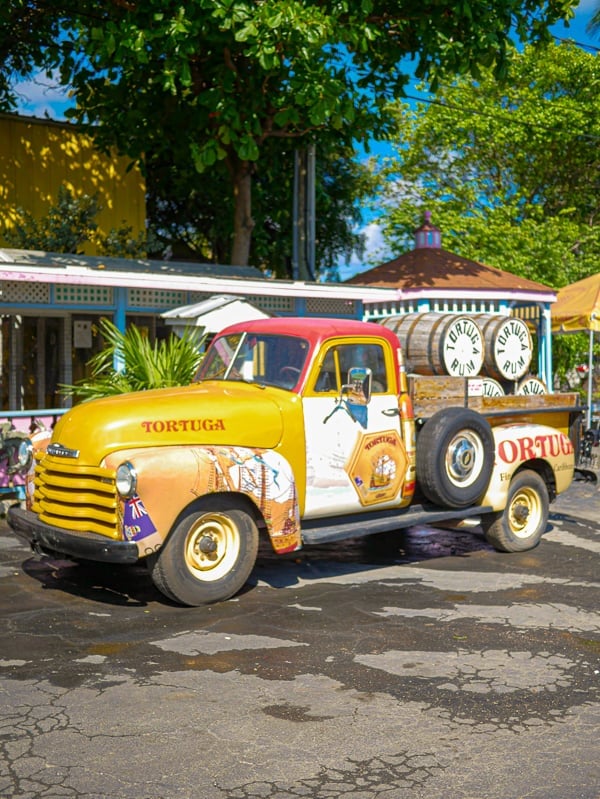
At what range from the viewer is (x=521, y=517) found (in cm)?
988

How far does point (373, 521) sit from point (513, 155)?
2749 cm

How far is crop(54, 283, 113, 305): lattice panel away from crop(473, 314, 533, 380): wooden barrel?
6231mm

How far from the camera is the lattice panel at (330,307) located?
1788 cm

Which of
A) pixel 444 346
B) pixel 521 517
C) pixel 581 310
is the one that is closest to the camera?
pixel 521 517

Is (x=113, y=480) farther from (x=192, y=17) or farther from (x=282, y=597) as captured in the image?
(x=192, y=17)

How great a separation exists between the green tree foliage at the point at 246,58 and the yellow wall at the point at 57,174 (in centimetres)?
81

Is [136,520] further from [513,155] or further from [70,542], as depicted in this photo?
[513,155]

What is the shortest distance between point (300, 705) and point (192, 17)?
11.6m

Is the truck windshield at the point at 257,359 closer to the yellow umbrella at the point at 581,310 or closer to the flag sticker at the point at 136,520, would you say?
the flag sticker at the point at 136,520

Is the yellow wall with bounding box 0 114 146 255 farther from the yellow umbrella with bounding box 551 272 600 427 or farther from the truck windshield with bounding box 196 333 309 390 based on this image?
the truck windshield with bounding box 196 333 309 390

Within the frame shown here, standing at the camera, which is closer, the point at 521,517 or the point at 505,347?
the point at 521,517

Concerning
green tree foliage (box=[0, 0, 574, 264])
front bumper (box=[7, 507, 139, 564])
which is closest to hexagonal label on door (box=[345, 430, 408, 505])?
front bumper (box=[7, 507, 139, 564])

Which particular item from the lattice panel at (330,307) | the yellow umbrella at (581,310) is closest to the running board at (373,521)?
the yellow umbrella at (581,310)

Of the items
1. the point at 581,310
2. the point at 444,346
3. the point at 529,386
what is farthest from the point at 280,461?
the point at 581,310
